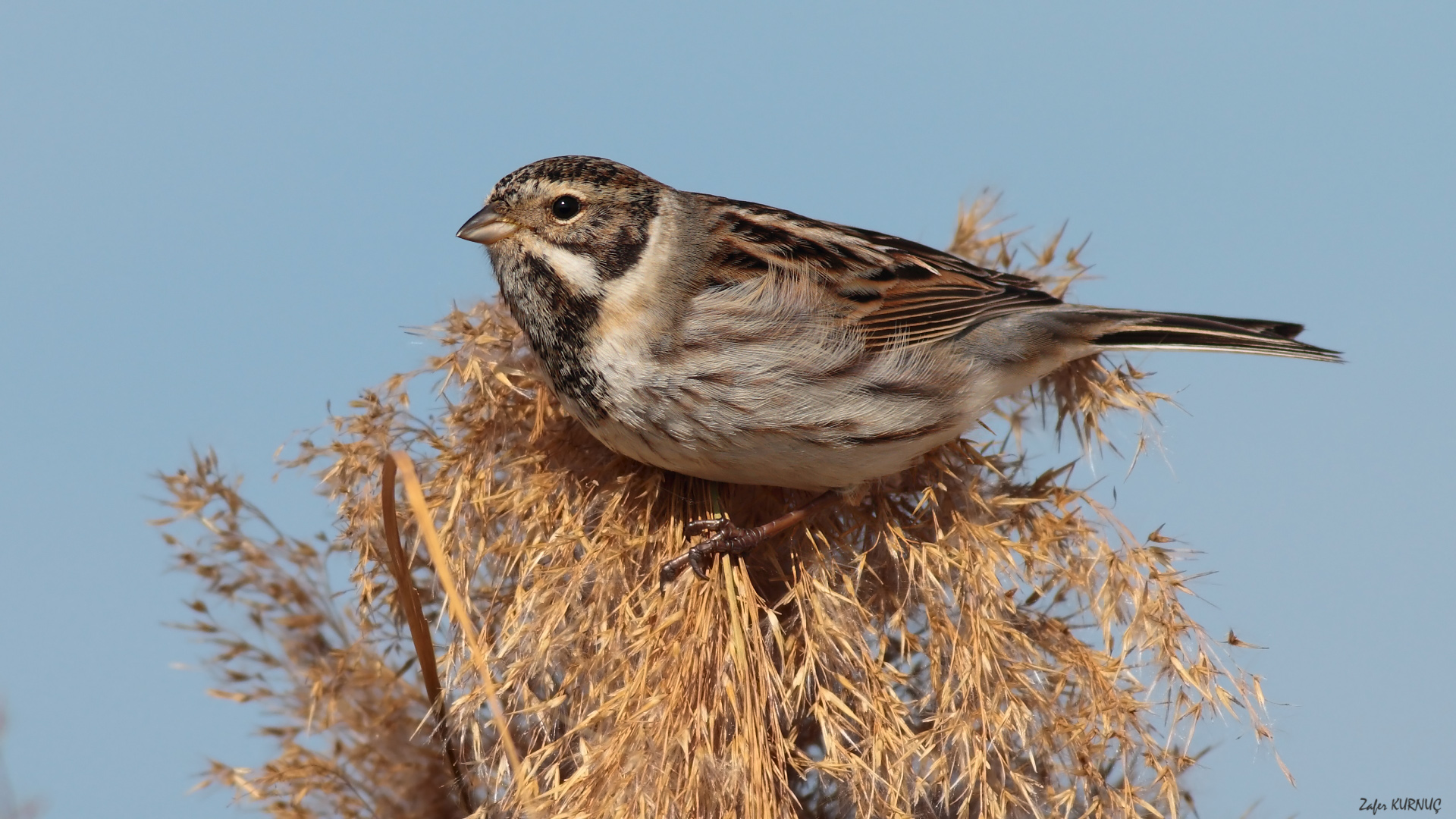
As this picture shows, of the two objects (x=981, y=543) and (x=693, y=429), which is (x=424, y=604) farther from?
(x=981, y=543)

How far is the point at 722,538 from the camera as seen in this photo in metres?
2.45

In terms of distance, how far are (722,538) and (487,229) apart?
3.60 ft

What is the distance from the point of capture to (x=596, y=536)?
2406 millimetres

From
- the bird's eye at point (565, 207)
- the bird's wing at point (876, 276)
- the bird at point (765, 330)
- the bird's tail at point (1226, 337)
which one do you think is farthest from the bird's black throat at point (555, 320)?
the bird's tail at point (1226, 337)

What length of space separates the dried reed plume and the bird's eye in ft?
1.41

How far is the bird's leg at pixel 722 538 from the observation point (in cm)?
237

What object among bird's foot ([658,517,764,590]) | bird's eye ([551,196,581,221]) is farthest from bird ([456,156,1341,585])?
bird's foot ([658,517,764,590])

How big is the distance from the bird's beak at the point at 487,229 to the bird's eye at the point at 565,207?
0.35 feet

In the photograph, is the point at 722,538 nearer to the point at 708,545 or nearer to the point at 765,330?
the point at 708,545

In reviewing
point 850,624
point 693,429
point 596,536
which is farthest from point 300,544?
point 850,624

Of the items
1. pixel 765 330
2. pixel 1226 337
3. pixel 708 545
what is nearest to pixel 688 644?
pixel 708 545

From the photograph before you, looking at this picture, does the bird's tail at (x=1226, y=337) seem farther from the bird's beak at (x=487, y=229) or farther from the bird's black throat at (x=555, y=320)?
the bird's beak at (x=487, y=229)

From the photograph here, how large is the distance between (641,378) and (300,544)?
0.87 m

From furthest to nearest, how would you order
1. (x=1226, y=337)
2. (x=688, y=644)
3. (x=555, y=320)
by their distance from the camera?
(x=1226, y=337) → (x=555, y=320) → (x=688, y=644)
